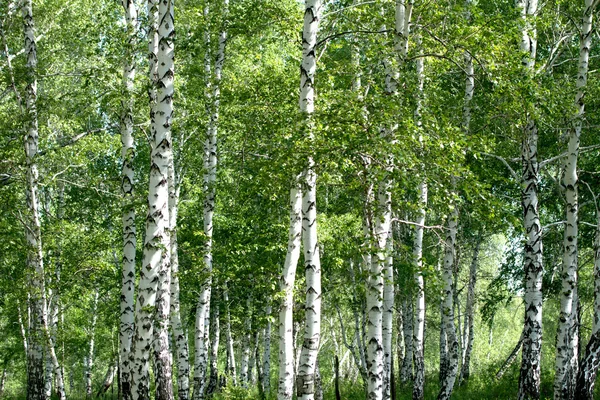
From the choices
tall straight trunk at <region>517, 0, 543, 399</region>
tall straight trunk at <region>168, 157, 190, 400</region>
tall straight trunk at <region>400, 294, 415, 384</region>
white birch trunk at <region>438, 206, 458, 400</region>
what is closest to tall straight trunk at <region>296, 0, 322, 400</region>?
tall straight trunk at <region>517, 0, 543, 399</region>

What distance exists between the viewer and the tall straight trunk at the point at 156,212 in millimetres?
9375

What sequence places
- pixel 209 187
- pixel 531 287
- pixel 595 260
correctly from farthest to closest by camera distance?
pixel 209 187, pixel 531 287, pixel 595 260

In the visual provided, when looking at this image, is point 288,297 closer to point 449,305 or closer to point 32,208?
point 449,305

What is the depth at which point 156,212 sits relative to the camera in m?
9.45

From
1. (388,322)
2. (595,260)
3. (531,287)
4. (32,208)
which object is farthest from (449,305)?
(32,208)

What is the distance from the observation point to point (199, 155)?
22.8 metres

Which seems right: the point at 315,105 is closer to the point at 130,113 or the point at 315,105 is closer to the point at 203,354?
the point at 130,113

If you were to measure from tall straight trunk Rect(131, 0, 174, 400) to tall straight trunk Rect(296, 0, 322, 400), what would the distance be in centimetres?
203

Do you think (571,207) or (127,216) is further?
(127,216)

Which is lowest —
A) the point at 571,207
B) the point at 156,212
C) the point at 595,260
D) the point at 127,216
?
the point at 595,260

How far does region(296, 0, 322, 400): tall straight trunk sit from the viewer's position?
9.29 meters

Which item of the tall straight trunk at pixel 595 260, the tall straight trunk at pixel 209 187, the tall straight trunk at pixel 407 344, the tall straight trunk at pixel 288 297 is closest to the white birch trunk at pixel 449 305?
the tall straight trunk at pixel 595 260

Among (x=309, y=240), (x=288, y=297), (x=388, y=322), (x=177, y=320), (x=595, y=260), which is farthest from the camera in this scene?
(x=177, y=320)

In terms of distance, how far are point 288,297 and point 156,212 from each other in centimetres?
268
